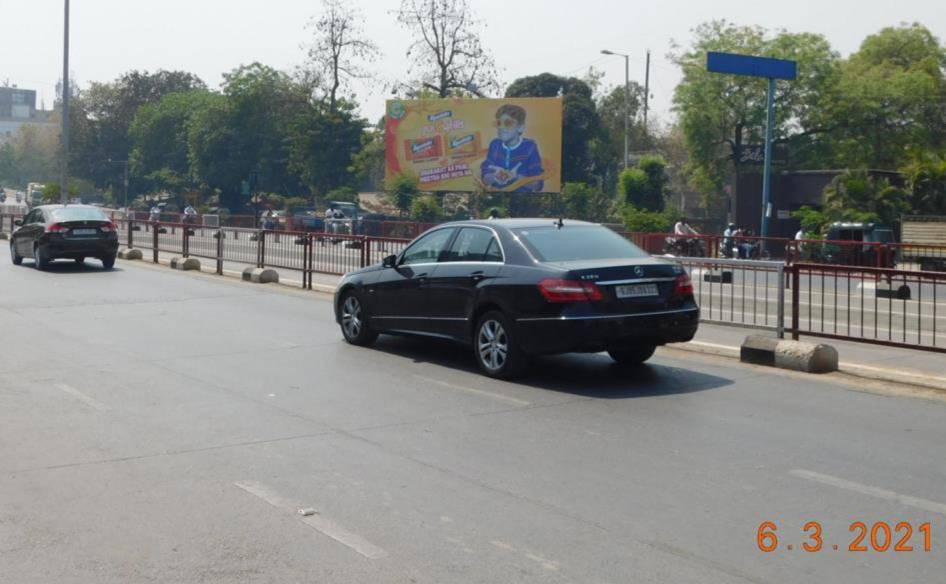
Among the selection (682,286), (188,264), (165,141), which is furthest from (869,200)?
(165,141)

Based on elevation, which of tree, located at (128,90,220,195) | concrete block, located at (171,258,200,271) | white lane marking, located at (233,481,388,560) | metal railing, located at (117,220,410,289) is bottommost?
white lane marking, located at (233,481,388,560)

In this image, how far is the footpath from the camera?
11.0m

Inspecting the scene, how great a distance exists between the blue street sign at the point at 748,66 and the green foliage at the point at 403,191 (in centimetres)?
2564

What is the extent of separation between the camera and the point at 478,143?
60.4 meters

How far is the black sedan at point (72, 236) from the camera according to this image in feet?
83.2

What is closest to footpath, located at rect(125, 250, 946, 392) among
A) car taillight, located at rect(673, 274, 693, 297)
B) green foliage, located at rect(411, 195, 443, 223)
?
car taillight, located at rect(673, 274, 693, 297)

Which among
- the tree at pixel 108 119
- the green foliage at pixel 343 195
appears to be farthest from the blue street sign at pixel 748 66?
the tree at pixel 108 119

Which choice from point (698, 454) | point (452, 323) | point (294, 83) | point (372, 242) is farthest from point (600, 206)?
point (698, 454)

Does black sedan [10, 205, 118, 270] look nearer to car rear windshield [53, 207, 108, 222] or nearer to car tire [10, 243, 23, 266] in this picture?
car rear windshield [53, 207, 108, 222]

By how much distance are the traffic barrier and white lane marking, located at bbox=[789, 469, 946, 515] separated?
14.0ft

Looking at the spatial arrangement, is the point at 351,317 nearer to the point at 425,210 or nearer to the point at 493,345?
the point at 493,345

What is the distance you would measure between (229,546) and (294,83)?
7662 cm

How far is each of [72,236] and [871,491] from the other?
2197cm

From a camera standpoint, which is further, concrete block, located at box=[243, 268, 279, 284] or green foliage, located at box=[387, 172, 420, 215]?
green foliage, located at box=[387, 172, 420, 215]
